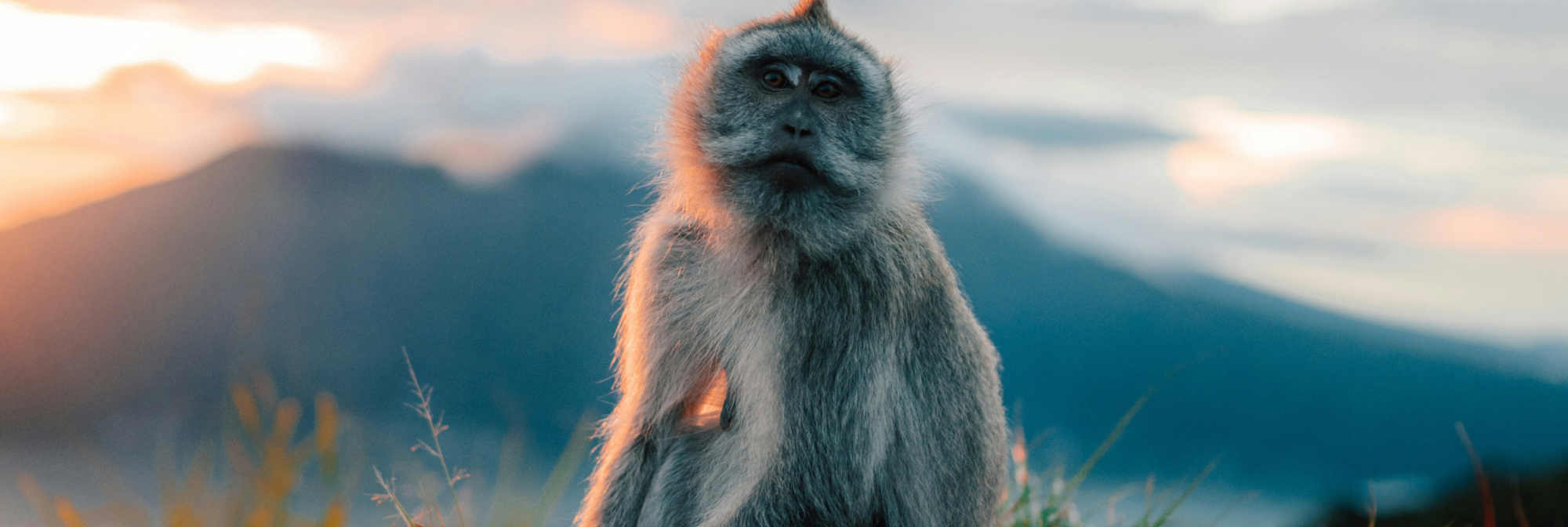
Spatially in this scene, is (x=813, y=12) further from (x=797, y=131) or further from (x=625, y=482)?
(x=625, y=482)

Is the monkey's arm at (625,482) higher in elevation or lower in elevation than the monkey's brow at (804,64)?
lower

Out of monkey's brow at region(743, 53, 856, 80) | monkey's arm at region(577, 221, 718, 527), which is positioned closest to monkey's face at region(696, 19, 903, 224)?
monkey's brow at region(743, 53, 856, 80)

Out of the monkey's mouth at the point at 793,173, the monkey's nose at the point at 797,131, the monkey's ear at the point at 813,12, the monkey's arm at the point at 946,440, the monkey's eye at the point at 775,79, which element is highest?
the monkey's ear at the point at 813,12

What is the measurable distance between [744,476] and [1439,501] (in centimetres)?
561

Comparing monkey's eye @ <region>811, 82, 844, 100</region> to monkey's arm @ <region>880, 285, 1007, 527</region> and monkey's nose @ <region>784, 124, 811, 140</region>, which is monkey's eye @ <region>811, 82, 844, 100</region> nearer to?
monkey's nose @ <region>784, 124, 811, 140</region>

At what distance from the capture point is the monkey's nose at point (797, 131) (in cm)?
346

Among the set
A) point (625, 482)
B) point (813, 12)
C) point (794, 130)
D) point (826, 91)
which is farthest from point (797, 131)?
point (625, 482)

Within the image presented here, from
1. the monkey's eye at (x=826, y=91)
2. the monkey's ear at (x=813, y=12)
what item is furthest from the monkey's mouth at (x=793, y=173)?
the monkey's ear at (x=813, y=12)

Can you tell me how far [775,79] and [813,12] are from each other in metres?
0.51

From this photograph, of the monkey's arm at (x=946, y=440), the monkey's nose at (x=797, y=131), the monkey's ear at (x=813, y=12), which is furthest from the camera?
the monkey's ear at (x=813, y=12)

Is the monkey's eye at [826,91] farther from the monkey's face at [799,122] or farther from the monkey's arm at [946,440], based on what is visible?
the monkey's arm at [946,440]

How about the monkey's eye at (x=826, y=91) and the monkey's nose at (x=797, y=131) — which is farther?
the monkey's eye at (x=826, y=91)

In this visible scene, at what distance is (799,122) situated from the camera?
136 inches

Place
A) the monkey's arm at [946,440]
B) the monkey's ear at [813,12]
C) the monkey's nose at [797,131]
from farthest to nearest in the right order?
the monkey's ear at [813,12]
the monkey's arm at [946,440]
the monkey's nose at [797,131]
